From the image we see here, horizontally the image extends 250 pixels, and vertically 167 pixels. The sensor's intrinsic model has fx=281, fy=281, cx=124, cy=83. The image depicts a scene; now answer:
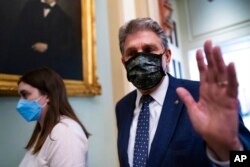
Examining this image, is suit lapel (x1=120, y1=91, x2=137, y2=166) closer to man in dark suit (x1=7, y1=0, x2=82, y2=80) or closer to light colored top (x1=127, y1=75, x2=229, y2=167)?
light colored top (x1=127, y1=75, x2=229, y2=167)

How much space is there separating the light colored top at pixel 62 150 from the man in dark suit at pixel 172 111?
23 centimetres

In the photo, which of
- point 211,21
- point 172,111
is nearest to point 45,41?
point 172,111

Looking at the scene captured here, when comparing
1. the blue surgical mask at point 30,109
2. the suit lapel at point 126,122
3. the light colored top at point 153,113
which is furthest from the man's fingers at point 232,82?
the blue surgical mask at point 30,109

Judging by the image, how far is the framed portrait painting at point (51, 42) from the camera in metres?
1.84

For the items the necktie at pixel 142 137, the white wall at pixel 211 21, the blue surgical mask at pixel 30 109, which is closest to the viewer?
the necktie at pixel 142 137

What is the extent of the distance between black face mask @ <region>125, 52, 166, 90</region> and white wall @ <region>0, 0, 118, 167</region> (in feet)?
3.19

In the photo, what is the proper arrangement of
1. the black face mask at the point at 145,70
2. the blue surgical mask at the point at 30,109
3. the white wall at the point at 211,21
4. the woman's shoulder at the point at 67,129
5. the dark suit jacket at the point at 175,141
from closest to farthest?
the dark suit jacket at the point at 175,141 < the black face mask at the point at 145,70 < the woman's shoulder at the point at 67,129 < the blue surgical mask at the point at 30,109 < the white wall at the point at 211,21

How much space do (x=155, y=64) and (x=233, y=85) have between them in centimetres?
65

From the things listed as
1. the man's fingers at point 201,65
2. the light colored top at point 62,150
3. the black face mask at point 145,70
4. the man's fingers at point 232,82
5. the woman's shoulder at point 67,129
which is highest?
the black face mask at point 145,70

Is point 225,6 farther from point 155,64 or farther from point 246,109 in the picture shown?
point 155,64

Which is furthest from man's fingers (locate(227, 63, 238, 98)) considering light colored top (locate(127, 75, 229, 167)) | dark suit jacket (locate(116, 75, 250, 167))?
light colored top (locate(127, 75, 229, 167))

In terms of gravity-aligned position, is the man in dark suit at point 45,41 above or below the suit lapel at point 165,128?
above

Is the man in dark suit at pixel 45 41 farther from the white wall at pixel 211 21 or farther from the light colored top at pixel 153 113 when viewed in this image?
the white wall at pixel 211 21

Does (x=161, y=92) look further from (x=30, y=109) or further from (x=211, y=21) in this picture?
(x=211, y=21)
